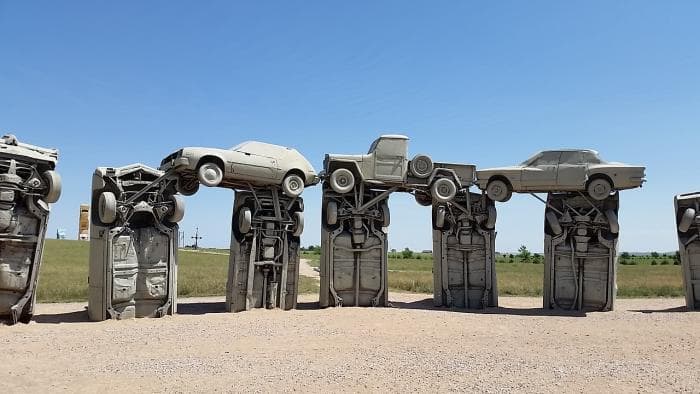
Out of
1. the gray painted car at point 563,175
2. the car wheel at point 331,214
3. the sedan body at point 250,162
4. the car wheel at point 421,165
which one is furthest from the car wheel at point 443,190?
the sedan body at point 250,162

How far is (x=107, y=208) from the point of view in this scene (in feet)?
45.9

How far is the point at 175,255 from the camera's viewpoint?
15586 millimetres

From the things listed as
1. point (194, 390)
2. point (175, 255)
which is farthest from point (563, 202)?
point (194, 390)

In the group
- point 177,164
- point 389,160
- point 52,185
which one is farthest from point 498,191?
point 52,185

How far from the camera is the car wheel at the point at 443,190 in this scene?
18.4 metres

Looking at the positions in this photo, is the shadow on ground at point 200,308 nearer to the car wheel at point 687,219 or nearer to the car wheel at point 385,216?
the car wheel at point 385,216

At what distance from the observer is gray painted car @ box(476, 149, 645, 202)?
17469 mm

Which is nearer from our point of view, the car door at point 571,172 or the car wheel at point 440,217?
the car door at point 571,172

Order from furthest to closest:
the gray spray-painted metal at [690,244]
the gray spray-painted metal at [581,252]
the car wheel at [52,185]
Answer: the gray spray-painted metal at [690,244]
the gray spray-painted metal at [581,252]
the car wheel at [52,185]

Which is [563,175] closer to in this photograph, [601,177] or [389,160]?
[601,177]

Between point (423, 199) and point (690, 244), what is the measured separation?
9.26m

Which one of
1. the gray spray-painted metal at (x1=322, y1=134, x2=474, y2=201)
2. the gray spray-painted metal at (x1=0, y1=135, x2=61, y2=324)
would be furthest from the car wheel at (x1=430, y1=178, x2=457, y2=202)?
the gray spray-painted metal at (x1=0, y1=135, x2=61, y2=324)

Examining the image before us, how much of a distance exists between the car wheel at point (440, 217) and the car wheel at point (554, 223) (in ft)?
11.7

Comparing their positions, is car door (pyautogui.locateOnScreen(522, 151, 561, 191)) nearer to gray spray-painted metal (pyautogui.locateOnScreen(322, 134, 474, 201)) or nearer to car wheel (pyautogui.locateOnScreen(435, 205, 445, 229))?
gray spray-painted metal (pyautogui.locateOnScreen(322, 134, 474, 201))
